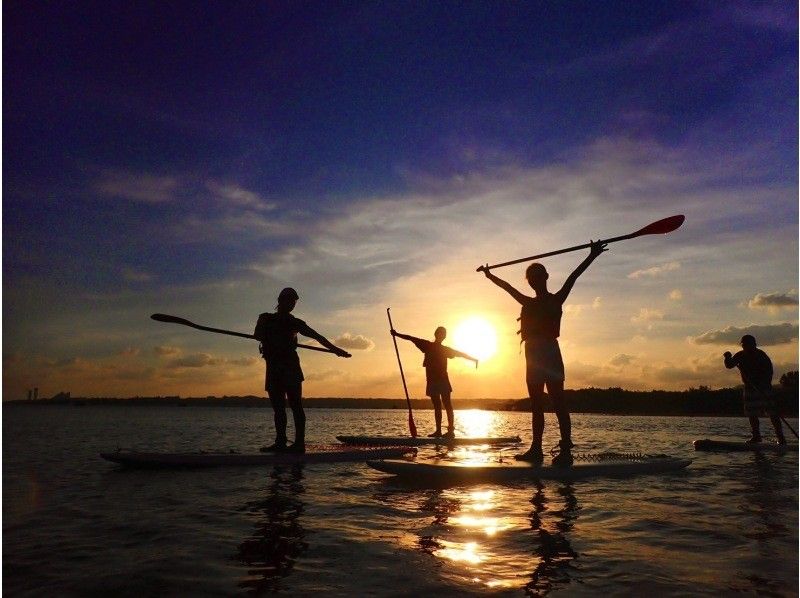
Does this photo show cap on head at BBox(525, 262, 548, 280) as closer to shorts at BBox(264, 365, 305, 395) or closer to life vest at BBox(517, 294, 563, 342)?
life vest at BBox(517, 294, 563, 342)

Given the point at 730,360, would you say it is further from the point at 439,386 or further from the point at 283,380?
the point at 283,380

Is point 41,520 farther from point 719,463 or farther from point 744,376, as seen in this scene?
point 744,376

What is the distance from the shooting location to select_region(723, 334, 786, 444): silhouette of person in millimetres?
15180

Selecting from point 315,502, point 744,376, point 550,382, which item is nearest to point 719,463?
point 744,376

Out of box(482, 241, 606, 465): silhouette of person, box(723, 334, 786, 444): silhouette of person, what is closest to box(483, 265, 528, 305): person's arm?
box(482, 241, 606, 465): silhouette of person

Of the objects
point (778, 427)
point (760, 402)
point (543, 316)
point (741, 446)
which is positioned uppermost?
point (543, 316)

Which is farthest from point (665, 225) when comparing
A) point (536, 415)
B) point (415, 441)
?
point (415, 441)

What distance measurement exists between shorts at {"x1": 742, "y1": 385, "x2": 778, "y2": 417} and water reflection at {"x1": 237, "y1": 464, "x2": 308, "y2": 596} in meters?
12.4

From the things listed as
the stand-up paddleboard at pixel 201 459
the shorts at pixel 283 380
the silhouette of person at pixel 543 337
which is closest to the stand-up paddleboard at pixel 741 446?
the silhouette of person at pixel 543 337

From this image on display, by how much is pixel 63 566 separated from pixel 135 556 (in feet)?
1.86

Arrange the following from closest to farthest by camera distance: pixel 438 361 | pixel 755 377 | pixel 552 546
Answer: pixel 552 546
pixel 755 377
pixel 438 361

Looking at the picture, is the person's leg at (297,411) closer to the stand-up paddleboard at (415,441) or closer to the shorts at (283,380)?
the shorts at (283,380)

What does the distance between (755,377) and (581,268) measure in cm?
915

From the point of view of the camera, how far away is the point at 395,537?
5.83 meters
